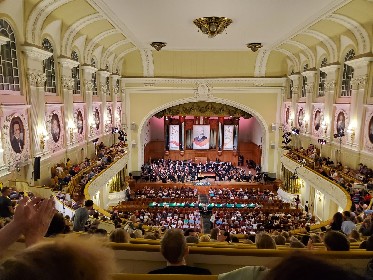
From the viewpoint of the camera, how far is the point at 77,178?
14219 millimetres

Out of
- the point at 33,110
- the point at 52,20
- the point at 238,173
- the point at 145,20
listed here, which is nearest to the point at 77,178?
the point at 33,110

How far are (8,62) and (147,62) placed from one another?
46.8ft

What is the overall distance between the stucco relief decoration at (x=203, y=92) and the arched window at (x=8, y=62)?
15.1m

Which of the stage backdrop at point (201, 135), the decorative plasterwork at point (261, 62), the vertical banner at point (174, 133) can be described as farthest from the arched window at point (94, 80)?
the stage backdrop at point (201, 135)

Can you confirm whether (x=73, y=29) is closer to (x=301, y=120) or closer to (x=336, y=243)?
(x=336, y=243)

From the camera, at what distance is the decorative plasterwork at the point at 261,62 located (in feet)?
76.5

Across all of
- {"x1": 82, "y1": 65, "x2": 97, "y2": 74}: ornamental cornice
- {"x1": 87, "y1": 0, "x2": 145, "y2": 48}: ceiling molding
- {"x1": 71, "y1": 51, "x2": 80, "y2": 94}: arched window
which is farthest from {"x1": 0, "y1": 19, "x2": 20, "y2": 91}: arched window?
{"x1": 82, "y1": 65, "x2": 97, "y2": 74}: ornamental cornice

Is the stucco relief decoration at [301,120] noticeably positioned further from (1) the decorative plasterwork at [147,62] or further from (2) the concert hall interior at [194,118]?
(1) the decorative plasterwork at [147,62]

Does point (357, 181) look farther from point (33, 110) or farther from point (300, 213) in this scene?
point (33, 110)

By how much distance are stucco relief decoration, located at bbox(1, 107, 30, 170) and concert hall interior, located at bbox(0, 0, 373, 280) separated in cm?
6

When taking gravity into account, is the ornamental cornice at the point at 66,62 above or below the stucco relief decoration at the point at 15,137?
Result: above

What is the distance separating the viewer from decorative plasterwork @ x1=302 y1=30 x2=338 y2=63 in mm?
16516

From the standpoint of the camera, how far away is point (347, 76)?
1681cm

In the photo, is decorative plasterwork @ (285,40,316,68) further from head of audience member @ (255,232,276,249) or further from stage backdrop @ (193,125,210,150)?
head of audience member @ (255,232,276,249)
